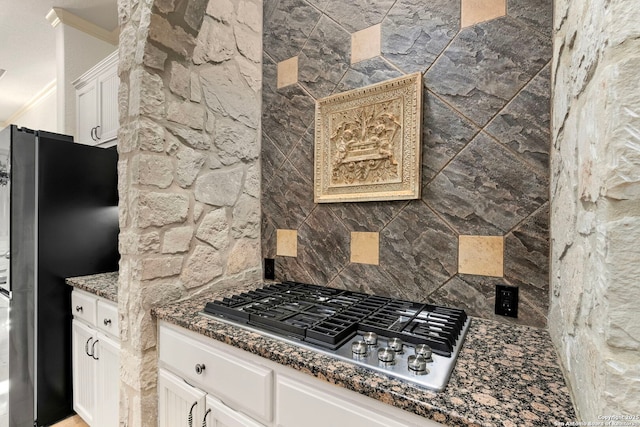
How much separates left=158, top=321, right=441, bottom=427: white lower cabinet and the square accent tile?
71 centimetres

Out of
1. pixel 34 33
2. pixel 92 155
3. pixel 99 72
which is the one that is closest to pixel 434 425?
pixel 92 155

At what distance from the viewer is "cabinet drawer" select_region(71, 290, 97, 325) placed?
1783mm

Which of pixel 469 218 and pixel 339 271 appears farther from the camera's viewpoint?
pixel 339 271

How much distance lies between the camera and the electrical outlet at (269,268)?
72.6 inches

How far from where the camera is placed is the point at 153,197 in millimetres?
1342

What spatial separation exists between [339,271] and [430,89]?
970mm

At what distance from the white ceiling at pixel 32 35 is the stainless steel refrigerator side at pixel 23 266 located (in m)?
1.54

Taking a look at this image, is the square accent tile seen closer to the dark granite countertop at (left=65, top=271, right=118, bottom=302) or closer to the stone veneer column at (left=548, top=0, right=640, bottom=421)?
the stone veneer column at (left=548, top=0, right=640, bottom=421)

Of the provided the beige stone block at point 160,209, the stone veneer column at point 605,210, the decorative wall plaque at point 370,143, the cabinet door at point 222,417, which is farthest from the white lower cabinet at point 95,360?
the stone veneer column at point 605,210

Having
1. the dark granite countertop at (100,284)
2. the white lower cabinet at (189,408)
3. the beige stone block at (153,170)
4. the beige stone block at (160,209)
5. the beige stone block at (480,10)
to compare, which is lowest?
the white lower cabinet at (189,408)

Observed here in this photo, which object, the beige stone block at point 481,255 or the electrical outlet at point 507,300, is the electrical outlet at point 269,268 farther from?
the electrical outlet at point 507,300

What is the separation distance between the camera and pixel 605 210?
0.48 meters

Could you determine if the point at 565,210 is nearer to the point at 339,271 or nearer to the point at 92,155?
the point at 339,271

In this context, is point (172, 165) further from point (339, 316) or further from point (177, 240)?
point (339, 316)
